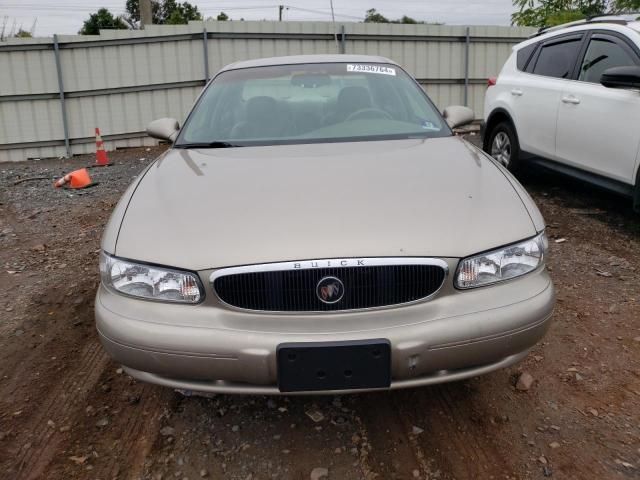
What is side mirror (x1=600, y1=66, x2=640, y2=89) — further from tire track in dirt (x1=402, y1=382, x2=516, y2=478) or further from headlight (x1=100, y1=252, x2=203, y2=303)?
headlight (x1=100, y1=252, x2=203, y2=303)

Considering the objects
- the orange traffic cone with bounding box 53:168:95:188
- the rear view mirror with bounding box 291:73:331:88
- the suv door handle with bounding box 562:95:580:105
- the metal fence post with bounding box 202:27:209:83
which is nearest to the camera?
the rear view mirror with bounding box 291:73:331:88

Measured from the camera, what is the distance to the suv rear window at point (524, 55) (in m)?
6.40

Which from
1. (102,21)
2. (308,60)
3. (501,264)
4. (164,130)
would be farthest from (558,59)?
(102,21)

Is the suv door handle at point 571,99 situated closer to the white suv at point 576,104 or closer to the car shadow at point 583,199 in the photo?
the white suv at point 576,104

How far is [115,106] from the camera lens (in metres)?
11.0

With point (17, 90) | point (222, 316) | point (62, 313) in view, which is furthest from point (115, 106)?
point (222, 316)

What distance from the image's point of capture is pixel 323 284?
2.12 metres

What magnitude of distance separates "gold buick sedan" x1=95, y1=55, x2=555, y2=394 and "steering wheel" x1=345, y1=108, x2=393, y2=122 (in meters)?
0.97

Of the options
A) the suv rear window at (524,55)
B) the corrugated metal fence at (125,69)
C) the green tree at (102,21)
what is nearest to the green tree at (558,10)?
the corrugated metal fence at (125,69)

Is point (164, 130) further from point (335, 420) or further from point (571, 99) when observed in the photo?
point (571, 99)

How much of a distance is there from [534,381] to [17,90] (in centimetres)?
1037

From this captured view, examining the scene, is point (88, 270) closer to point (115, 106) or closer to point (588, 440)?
point (588, 440)

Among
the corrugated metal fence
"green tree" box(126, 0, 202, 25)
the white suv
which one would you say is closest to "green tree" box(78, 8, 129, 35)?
"green tree" box(126, 0, 202, 25)

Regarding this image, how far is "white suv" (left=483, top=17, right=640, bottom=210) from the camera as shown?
15.4ft
